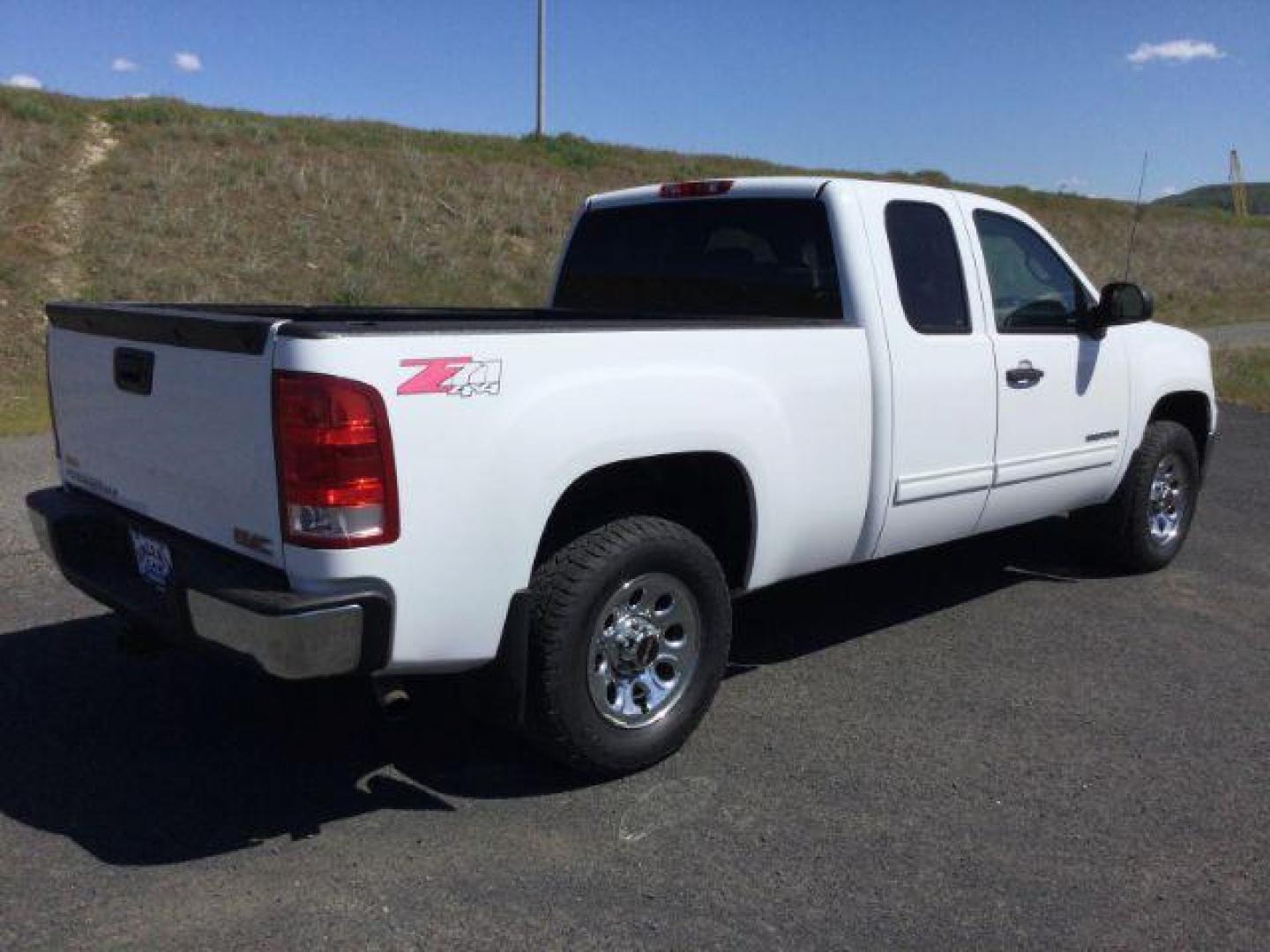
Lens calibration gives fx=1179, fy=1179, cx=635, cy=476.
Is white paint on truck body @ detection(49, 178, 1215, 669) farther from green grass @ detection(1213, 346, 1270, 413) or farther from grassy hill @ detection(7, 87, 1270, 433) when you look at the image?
green grass @ detection(1213, 346, 1270, 413)

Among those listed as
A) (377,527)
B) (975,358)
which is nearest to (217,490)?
(377,527)

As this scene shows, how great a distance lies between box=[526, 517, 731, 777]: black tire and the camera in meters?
3.46

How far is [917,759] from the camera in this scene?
3.97 m

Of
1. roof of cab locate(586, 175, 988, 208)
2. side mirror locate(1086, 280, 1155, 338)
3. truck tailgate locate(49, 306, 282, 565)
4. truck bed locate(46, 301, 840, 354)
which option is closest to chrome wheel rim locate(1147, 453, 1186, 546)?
side mirror locate(1086, 280, 1155, 338)

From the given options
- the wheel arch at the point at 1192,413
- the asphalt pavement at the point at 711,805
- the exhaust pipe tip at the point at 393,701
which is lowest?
the asphalt pavement at the point at 711,805

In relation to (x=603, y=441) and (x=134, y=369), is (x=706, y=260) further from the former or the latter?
(x=134, y=369)

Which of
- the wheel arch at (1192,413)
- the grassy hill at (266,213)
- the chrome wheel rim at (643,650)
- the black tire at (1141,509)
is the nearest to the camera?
the chrome wheel rim at (643,650)

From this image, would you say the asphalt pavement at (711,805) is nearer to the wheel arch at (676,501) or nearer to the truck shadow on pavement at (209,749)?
the truck shadow on pavement at (209,749)

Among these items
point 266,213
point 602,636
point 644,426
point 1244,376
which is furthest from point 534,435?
point 266,213

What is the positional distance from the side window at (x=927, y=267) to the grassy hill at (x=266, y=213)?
8501 millimetres

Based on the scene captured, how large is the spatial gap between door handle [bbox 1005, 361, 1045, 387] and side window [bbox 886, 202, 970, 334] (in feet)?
0.98

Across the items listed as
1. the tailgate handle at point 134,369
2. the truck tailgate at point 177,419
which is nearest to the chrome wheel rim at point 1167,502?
the truck tailgate at point 177,419

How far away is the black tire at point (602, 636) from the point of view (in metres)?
3.46

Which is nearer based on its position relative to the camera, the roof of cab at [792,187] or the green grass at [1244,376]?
the roof of cab at [792,187]
